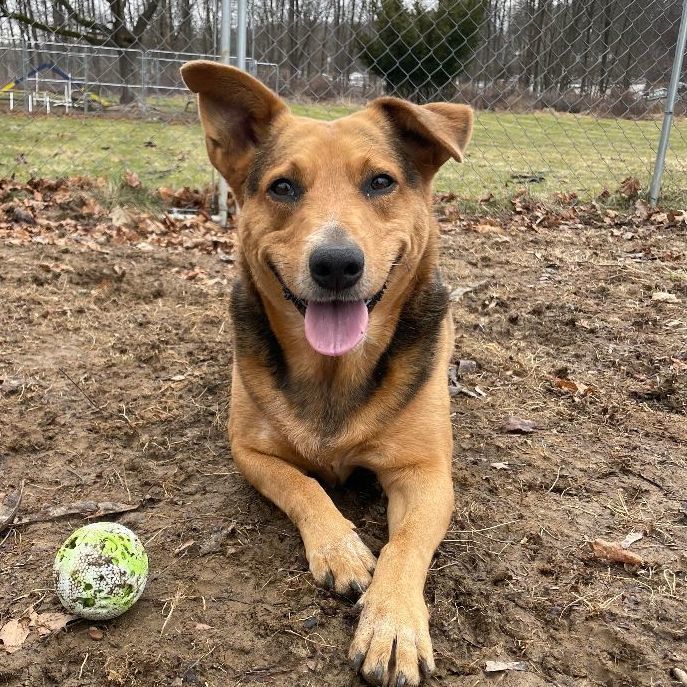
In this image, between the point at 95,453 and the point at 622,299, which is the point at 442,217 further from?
the point at 95,453

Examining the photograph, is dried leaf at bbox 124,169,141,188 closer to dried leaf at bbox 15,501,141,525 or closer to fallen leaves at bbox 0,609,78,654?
dried leaf at bbox 15,501,141,525

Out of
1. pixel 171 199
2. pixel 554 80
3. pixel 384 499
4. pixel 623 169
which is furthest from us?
pixel 554 80

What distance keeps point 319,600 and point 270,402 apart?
104 cm

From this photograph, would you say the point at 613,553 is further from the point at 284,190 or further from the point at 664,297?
the point at 664,297

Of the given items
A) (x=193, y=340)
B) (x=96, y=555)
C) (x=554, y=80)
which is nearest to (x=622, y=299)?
(x=193, y=340)

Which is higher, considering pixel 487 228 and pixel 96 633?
pixel 96 633

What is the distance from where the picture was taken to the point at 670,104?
8688mm

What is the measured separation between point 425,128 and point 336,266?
97cm

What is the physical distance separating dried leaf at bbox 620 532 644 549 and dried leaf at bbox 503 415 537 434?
0.99m

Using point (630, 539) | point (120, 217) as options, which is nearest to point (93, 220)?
point (120, 217)

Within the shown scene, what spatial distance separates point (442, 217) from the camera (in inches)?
351

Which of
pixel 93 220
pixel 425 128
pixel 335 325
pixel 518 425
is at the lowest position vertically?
pixel 93 220

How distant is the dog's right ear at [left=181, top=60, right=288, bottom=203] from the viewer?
334 centimetres

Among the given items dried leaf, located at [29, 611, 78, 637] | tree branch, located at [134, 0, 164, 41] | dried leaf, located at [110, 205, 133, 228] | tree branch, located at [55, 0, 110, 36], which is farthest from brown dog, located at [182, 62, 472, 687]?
tree branch, located at [55, 0, 110, 36]
